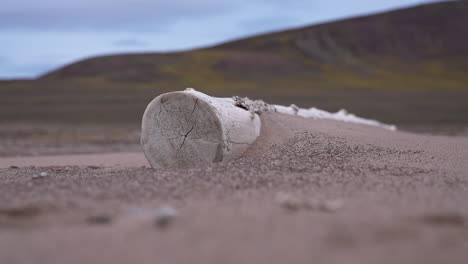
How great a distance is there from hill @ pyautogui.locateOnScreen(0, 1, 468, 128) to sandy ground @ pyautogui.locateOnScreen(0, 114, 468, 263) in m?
17.6

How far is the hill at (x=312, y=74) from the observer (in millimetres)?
25969

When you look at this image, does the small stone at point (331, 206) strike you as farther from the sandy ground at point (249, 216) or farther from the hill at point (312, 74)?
the hill at point (312, 74)

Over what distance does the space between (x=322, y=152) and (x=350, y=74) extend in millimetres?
39913

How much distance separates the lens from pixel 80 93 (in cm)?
3192

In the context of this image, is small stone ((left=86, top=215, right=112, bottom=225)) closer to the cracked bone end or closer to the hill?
the cracked bone end

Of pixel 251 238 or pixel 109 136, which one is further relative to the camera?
pixel 109 136

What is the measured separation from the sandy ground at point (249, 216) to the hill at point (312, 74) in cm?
1762

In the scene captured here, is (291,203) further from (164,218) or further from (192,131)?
(192,131)

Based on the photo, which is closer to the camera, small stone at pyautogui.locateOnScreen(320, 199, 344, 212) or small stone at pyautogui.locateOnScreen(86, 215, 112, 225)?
small stone at pyautogui.locateOnScreen(86, 215, 112, 225)

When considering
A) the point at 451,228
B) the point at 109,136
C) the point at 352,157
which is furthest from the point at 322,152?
the point at 109,136

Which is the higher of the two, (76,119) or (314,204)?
(314,204)

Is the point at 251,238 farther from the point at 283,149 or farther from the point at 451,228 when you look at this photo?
the point at 283,149

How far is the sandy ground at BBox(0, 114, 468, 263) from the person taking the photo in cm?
305

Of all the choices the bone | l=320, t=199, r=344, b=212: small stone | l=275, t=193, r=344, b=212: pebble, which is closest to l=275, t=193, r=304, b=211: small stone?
l=275, t=193, r=344, b=212: pebble
